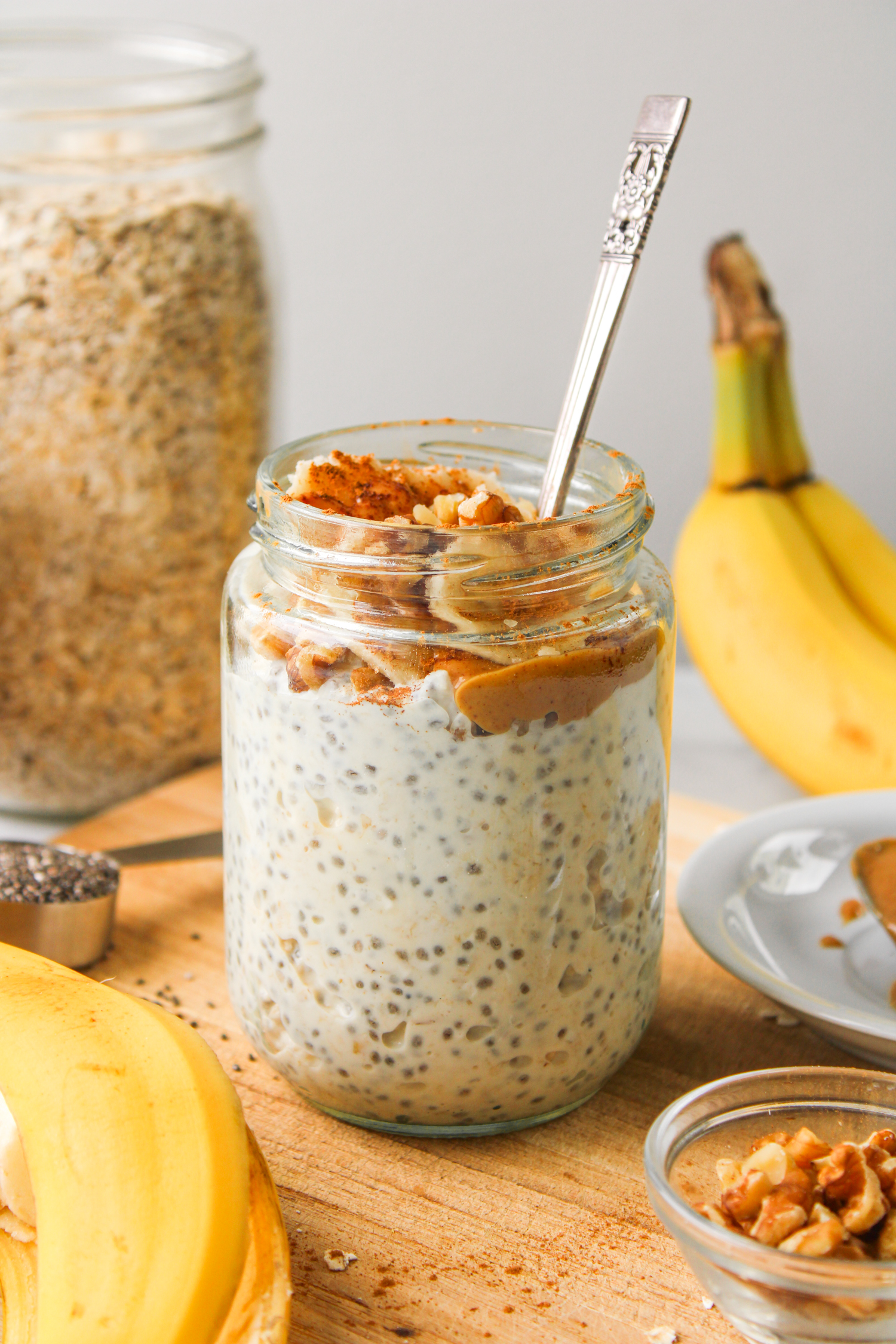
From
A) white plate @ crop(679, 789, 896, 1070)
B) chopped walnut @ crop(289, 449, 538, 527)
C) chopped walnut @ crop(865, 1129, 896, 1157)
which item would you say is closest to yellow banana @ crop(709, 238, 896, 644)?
white plate @ crop(679, 789, 896, 1070)

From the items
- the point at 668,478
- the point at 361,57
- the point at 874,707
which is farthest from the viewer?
the point at 668,478

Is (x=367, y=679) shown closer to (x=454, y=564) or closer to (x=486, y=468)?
(x=454, y=564)

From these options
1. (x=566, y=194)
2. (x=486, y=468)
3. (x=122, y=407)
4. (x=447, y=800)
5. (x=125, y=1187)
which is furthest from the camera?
(x=566, y=194)

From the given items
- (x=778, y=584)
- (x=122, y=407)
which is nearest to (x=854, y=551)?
(x=778, y=584)

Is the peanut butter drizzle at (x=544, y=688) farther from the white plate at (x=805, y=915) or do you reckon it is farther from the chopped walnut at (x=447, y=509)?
the white plate at (x=805, y=915)

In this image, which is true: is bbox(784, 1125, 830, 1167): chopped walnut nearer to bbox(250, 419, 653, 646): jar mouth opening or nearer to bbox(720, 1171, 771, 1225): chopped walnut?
bbox(720, 1171, 771, 1225): chopped walnut

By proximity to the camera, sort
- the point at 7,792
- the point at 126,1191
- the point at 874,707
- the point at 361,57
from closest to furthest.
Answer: the point at 126,1191
the point at 874,707
the point at 7,792
the point at 361,57

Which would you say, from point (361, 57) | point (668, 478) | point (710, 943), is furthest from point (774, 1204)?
point (361, 57)

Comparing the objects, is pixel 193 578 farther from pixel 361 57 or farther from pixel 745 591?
pixel 361 57
